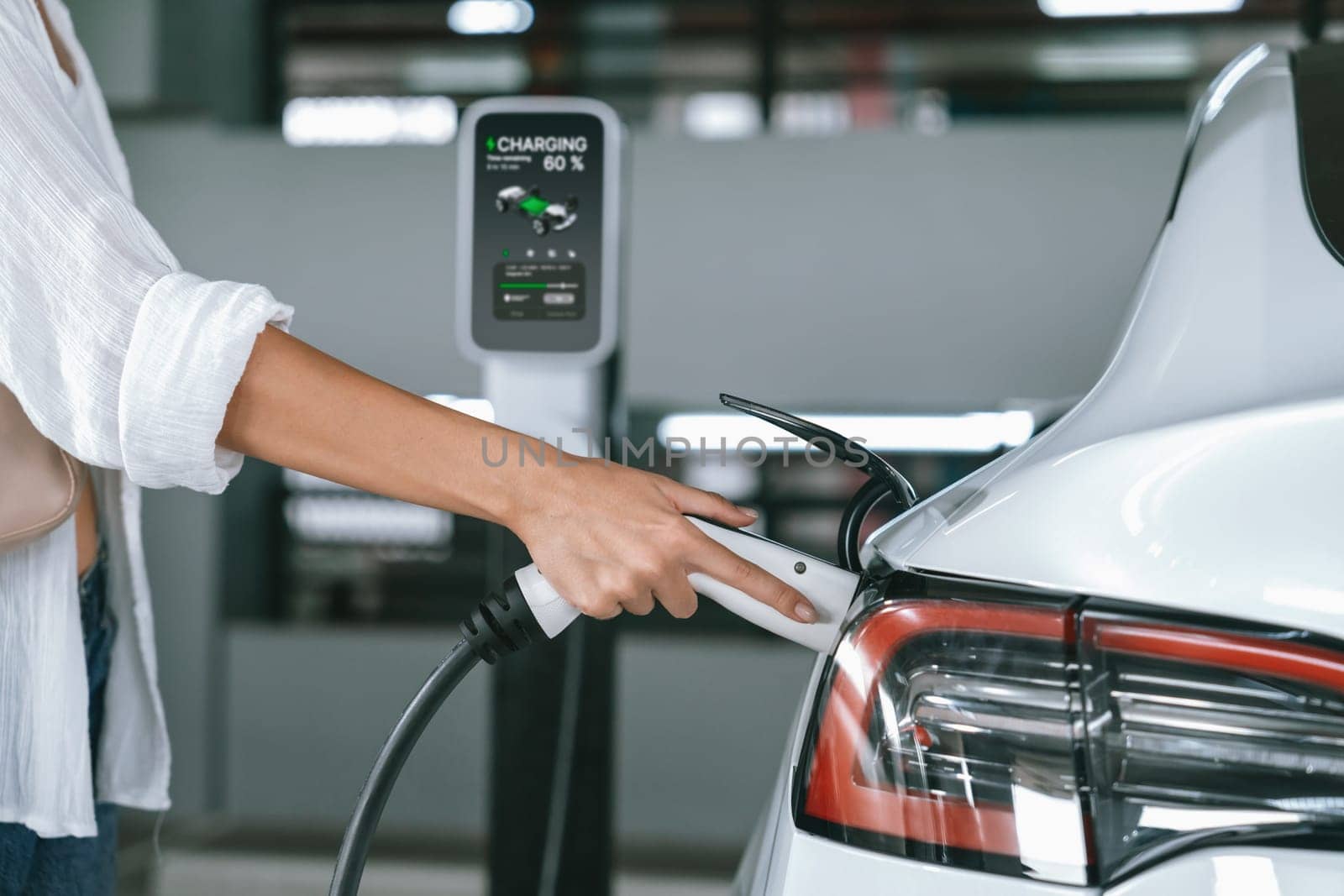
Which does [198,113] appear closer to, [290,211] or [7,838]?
[290,211]

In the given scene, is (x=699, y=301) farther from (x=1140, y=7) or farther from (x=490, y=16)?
(x=1140, y=7)

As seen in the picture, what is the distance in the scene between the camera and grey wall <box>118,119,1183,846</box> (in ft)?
10.4

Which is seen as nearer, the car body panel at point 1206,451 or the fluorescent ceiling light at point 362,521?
the car body panel at point 1206,451

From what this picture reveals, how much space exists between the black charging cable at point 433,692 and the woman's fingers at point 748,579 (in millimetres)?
200

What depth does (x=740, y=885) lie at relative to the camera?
1081 mm

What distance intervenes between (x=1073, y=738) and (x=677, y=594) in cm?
28

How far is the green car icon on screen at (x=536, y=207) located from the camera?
150cm

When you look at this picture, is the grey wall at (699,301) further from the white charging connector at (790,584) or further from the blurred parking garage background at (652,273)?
the white charging connector at (790,584)

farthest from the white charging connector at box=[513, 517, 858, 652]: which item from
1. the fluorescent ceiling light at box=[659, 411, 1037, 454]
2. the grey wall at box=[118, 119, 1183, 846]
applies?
the fluorescent ceiling light at box=[659, 411, 1037, 454]

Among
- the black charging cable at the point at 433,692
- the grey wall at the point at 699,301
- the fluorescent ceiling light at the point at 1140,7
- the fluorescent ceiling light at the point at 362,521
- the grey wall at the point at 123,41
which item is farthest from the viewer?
the fluorescent ceiling light at the point at 362,521

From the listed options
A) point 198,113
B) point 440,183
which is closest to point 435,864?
point 440,183

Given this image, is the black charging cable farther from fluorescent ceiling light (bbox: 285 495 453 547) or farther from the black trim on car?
fluorescent ceiling light (bbox: 285 495 453 547)

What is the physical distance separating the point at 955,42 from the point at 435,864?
334 cm

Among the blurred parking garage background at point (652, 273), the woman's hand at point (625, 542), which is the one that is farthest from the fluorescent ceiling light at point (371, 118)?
the woman's hand at point (625, 542)
